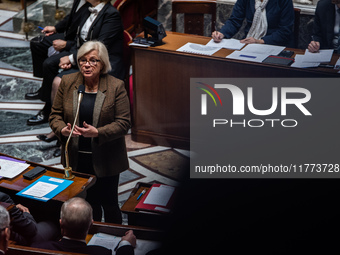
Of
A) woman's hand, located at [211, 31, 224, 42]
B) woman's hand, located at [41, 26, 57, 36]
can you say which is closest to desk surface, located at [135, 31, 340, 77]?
woman's hand, located at [211, 31, 224, 42]

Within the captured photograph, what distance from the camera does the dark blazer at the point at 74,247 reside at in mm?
2357

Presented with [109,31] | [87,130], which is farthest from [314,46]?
[87,130]

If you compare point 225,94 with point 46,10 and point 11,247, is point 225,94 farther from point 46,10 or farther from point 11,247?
point 46,10

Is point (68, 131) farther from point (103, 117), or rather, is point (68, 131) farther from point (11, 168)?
point (11, 168)

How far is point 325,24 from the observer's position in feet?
15.8

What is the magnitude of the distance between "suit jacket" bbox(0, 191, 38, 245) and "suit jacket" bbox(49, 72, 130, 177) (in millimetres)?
740

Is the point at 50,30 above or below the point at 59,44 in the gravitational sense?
above

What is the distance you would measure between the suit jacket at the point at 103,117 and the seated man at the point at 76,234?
2.54 feet

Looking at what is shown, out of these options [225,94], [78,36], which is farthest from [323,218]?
[78,36]

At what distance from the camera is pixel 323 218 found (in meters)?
0.50

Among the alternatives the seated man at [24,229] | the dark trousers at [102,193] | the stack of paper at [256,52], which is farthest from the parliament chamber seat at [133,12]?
the seated man at [24,229]

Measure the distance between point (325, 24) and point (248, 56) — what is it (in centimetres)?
91

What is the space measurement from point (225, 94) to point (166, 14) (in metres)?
3.00

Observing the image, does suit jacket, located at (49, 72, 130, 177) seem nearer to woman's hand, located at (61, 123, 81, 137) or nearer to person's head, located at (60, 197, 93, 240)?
woman's hand, located at (61, 123, 81, 137)
